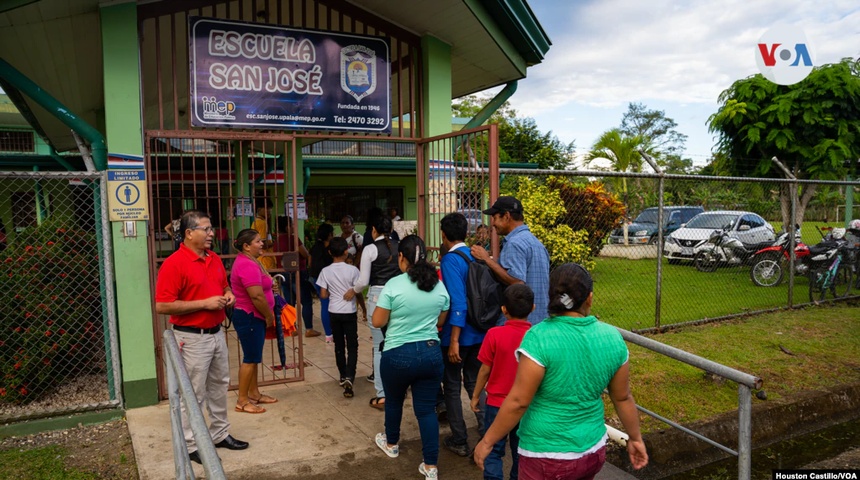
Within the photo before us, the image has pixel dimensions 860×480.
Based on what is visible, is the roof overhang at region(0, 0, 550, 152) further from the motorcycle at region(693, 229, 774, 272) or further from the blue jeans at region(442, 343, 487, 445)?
the motorcycle at region(693, 229, 774, 272)

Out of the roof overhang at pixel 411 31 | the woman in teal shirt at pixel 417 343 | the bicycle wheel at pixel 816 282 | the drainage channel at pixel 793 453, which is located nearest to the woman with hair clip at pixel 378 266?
the woman in teal shirt at pixel 417 343

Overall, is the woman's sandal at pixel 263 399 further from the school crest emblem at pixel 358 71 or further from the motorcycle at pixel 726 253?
the motorcycle at pixel 726 253

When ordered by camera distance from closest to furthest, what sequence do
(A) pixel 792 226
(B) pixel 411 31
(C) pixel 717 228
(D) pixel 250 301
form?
(D) pixel 250 301, (B) pixel 411 31, (A) pixel 792 226, (C) pixel 717 228

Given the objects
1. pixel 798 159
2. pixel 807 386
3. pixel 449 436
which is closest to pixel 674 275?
pixel 798 159

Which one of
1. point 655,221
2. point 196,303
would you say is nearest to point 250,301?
point 196,303

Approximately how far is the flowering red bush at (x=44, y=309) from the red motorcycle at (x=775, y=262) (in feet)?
35.0

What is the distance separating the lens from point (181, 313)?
4047mm

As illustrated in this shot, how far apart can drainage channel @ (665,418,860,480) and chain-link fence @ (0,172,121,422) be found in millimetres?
5286

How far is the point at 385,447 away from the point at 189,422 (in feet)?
7.41

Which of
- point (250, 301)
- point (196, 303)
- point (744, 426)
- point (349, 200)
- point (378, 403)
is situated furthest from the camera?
point (349, 200)

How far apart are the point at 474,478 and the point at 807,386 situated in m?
4.24

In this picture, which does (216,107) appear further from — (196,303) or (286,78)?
(196,303)

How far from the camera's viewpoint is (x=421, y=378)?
3887 mm

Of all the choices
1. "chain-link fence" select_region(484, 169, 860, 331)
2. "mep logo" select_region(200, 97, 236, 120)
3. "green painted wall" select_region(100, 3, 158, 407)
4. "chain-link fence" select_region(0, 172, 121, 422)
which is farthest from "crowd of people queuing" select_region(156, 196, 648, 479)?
"chain-link fence" select_region(484, 169, 860, 331)
